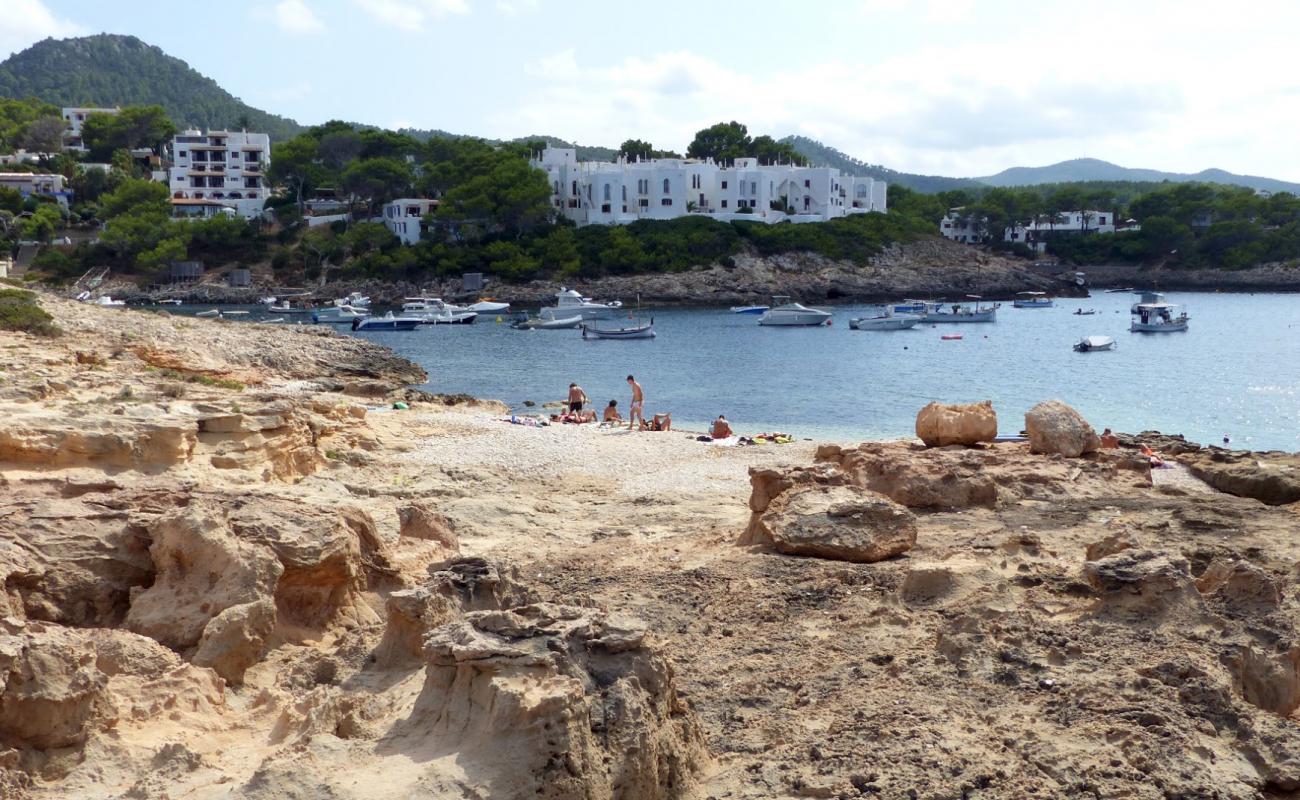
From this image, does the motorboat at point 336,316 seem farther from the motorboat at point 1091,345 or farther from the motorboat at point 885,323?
the motorboat at point 1091,345

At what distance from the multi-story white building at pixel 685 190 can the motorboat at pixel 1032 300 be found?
58.5ft

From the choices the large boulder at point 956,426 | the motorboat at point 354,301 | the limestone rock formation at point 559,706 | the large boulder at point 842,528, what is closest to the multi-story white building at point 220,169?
the motorboat at point 354,301

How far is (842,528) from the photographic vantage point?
11.3 meters

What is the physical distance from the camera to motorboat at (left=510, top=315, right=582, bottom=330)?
68.6 m

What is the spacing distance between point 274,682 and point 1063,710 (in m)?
4.83

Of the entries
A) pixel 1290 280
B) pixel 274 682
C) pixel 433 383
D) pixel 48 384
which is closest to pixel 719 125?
pixel 1290 280

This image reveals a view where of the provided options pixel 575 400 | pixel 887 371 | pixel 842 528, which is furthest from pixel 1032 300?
pixel 842 528

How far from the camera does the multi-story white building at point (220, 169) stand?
107m

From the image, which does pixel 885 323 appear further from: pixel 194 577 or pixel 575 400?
pixel 194 577

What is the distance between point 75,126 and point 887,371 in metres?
105

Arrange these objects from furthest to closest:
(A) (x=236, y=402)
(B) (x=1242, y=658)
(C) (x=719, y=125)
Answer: (C) (x=719, y=125)
(A) (x=236, y=402)
(B) (x=1242, y=658)

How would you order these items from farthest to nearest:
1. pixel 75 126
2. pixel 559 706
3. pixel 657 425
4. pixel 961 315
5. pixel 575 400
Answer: pixel 75 126 → pixel 961 315 → pixel 575 400 → pixel 657 425 → pixel 559 706

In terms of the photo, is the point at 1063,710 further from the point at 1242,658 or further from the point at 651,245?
the point at 651,245

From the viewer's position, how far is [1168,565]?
336 inches
